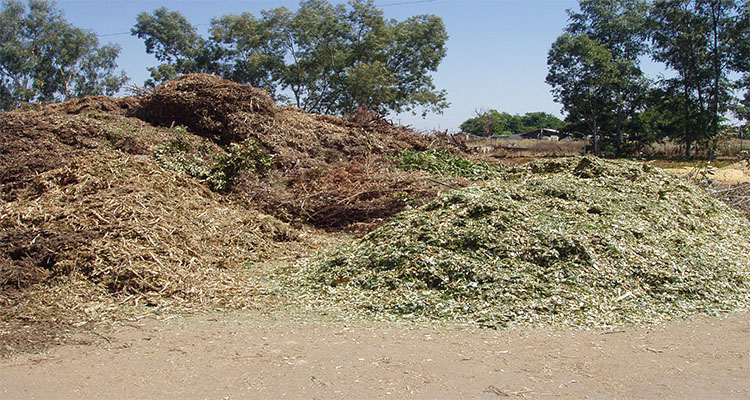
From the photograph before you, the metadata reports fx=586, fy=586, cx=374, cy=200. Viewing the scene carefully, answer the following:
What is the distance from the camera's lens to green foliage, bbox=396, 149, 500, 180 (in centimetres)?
971

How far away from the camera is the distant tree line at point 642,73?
22641 millimetres

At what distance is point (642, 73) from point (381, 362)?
81.8ft

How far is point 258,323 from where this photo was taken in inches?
161

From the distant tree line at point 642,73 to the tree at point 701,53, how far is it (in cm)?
3

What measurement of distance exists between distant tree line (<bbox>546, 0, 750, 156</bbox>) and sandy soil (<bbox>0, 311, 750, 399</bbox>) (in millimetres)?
20929

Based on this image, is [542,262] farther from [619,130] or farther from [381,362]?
[619,130]

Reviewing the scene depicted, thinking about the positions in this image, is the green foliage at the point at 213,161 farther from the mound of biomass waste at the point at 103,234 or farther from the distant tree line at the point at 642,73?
the distant tree line at the point at 642,73

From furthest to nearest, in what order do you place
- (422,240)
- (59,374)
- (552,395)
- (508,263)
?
(422,240) < (508,263) < (59,374) < (552,395)

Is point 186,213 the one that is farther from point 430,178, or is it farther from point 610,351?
point 610,351

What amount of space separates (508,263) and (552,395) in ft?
5.93

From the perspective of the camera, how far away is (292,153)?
970 cm

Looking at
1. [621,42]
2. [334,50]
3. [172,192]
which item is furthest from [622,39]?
[172,192]

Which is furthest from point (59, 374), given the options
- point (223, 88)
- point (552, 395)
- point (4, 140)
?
point (223, 88)

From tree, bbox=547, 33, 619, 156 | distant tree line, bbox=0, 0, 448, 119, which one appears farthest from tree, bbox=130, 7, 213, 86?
tree, bbox=547, 33, 619, 156
